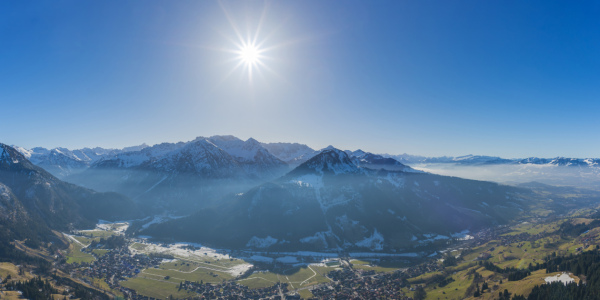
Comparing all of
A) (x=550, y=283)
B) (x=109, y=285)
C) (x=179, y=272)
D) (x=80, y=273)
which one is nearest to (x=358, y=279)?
(x=550, y=283)

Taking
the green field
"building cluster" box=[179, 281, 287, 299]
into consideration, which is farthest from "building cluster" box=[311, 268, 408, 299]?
the green field

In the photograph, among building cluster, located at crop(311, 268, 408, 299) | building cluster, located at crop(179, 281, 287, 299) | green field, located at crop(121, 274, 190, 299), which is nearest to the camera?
building cluster, located at crop(311, 268, 408, 299)

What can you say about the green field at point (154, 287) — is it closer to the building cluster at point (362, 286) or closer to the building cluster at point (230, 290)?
the building cluster at point (230, 290)

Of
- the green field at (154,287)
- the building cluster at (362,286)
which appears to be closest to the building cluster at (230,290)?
the green field at (154,287)

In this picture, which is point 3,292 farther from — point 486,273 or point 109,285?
point 486,273

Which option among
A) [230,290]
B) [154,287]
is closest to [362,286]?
[230,290]

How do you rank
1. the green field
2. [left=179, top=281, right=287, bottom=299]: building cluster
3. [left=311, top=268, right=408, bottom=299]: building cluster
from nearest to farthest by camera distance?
[left=311, top=268, right=408, bottom=299]: building cluster < [left=179, top=281, right=287, bottom=299]: building cluster < the green field

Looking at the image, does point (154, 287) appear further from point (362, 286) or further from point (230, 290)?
point (362, 286)

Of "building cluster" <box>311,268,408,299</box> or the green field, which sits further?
the green field

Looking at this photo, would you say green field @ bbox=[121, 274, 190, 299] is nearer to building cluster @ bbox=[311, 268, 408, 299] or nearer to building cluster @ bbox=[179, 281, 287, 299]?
building cluster @ bbox=[179, 281, 287, 299]

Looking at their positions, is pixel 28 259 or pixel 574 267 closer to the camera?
pixel 574 267

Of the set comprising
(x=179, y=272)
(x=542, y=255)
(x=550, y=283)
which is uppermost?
(x=550, y=283)
